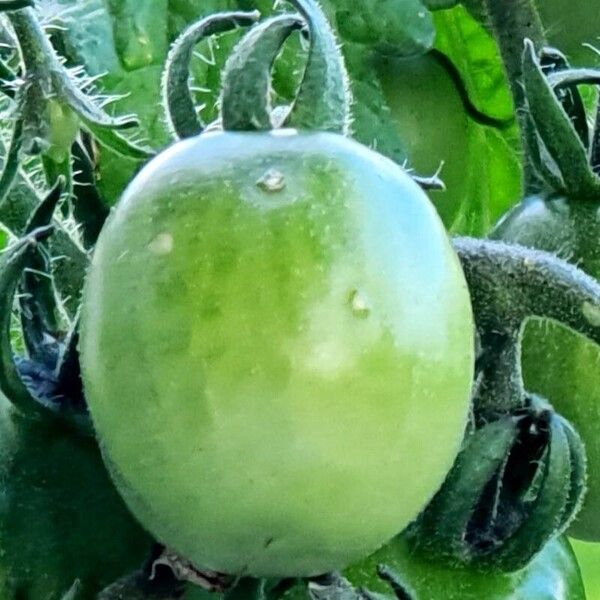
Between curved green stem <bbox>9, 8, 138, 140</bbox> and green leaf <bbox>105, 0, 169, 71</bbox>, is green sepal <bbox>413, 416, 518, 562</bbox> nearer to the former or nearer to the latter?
curved green stem <bbox>9, 8, 138, 140</bbox>

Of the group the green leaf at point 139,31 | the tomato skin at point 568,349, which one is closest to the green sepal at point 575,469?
the tomato skin at point 568,349

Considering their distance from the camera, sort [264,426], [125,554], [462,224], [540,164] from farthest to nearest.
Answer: [462,224]
[540,164]
[125,554]
[264,426]

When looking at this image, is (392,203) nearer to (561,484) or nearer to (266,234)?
(266,234)

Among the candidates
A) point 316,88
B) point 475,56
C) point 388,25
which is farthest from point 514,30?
point 316,88

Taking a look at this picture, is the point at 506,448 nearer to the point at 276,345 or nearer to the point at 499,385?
the point at 499,385

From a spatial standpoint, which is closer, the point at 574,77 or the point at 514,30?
the point at 574,77

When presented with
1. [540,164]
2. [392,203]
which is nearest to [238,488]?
[392,203]

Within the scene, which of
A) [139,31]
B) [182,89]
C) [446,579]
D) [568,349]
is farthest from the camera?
[139,31]
